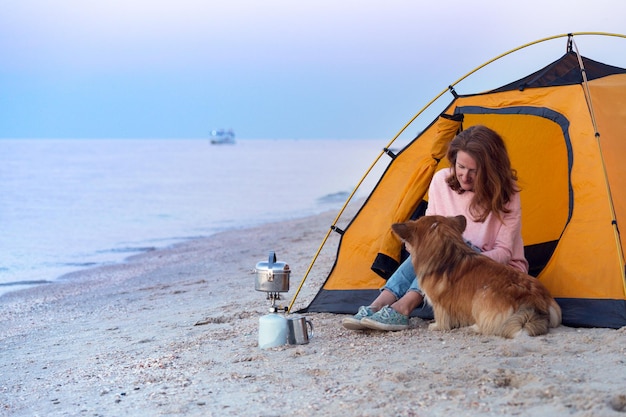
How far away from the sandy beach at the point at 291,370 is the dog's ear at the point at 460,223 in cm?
62

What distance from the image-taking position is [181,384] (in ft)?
13.6

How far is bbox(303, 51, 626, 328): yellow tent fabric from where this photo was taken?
15.9 ft

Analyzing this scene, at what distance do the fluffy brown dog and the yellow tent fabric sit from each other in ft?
1.54

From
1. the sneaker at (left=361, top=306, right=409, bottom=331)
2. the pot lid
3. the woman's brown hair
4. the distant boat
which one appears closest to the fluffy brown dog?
the sneaker at (left=361, top=306, right=409, bottom=331)

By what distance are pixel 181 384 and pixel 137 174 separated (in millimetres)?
40911

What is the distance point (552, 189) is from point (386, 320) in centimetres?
216

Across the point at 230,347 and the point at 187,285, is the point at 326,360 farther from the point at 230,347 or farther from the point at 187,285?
the point at 187,285

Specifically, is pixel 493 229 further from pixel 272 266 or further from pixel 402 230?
pixel 272 266

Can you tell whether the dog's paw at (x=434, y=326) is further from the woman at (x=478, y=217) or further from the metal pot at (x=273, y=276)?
the metal pot at (x=273, y=276)

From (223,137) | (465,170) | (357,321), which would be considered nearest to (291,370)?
(357,321)

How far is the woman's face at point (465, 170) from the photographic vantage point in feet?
16.0

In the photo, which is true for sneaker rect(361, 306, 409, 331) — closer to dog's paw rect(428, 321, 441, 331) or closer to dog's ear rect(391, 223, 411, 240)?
dog's paw rect(428, 321, 441, 331)

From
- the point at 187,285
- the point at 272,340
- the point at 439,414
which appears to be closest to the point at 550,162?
the point at 272,340

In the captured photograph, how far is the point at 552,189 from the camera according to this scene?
6117 millimetres
